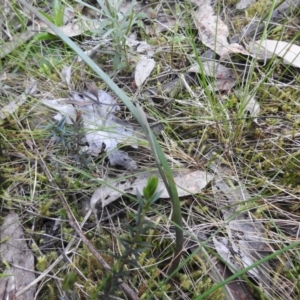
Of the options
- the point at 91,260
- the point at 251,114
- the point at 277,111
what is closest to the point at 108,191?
the point at 91,260

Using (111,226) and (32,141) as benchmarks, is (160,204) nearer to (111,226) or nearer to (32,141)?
(111,226)

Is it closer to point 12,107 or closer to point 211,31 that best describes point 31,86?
point 12,107

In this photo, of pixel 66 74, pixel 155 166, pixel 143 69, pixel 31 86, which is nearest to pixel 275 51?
pixel 143 69

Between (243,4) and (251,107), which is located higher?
(243,4)

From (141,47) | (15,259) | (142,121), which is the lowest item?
(15,259)

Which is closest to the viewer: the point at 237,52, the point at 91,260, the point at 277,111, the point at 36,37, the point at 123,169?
the point at 91,260

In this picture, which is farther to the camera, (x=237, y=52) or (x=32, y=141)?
(x=237, y=52)

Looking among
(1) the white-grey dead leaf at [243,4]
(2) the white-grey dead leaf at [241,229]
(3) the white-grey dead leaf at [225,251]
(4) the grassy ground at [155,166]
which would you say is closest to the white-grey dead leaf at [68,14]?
(4) the grassy ground at [155,166]
